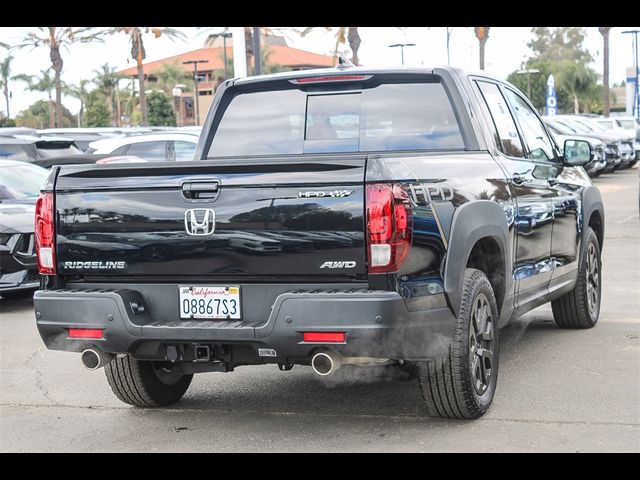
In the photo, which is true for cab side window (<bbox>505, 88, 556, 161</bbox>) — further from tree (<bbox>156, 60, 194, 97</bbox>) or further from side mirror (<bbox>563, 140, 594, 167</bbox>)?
tree (<bbox>156, 60, 194, 97</bbox>)

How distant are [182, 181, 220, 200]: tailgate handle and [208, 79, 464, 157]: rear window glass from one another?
141cm

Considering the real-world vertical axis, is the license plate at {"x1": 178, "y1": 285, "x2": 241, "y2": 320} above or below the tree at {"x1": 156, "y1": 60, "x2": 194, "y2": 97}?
below

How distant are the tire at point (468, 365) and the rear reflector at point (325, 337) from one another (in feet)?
1.79

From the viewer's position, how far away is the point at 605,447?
5.06m

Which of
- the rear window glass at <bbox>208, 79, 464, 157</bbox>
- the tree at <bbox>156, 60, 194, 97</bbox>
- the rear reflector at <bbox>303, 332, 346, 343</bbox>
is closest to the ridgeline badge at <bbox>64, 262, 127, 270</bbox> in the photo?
the rear reflector at <bbox>303, 332, 346, 343</bbox>

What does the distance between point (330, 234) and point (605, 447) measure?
65.1 inches

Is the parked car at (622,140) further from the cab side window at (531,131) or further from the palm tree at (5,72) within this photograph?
the palm tree at (5,72)

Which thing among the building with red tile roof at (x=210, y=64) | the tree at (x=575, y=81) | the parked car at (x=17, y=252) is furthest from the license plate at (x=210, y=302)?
the building with red tile roof at (x=210, y=64)

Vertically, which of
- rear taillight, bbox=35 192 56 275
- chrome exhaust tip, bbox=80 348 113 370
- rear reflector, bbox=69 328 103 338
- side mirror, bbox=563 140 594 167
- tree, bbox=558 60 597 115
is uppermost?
tree, bbox=558 60 597 115

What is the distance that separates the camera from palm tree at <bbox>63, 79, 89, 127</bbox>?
94.9 metres

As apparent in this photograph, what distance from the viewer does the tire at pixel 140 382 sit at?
6.06 meters

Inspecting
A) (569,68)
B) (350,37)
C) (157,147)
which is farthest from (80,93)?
(157,147)
